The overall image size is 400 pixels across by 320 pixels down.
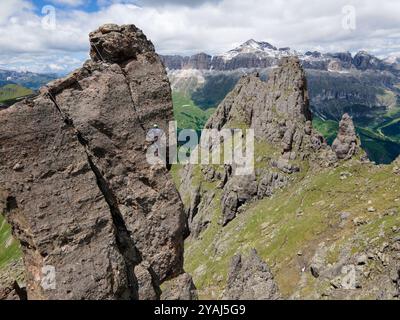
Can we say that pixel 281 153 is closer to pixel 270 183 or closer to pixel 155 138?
pixel 270 183

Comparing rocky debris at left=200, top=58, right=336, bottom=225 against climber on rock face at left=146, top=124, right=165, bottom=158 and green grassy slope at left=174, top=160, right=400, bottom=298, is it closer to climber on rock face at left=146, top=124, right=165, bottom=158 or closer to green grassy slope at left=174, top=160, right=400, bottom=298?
green grassy slope at left=174, top=160, right=400, bottom=298

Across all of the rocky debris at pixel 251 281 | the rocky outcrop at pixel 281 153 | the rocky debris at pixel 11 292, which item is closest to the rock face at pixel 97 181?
the rocky debris at pixel 11 292

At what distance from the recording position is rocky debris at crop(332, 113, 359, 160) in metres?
159

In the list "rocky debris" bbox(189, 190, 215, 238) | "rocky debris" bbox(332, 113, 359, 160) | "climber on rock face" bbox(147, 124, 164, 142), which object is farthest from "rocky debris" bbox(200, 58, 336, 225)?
Result: "climber on rock face" bbox(147, 124, 164, 142)

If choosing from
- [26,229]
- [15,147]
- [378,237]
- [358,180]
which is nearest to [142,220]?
[26,229]

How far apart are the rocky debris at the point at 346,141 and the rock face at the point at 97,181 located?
138 m

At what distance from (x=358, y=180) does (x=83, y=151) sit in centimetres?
10217

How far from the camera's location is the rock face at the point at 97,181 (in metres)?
26.0

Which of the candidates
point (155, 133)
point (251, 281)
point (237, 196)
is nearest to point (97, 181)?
point (155, 133)

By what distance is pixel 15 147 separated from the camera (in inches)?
1009

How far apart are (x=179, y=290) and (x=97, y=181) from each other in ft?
41.2

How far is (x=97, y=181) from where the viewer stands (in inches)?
1177

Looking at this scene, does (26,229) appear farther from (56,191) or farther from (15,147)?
(15,147)

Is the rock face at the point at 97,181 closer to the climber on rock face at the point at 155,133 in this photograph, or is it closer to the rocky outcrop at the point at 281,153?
the climber on rock face at the point at 155,133
